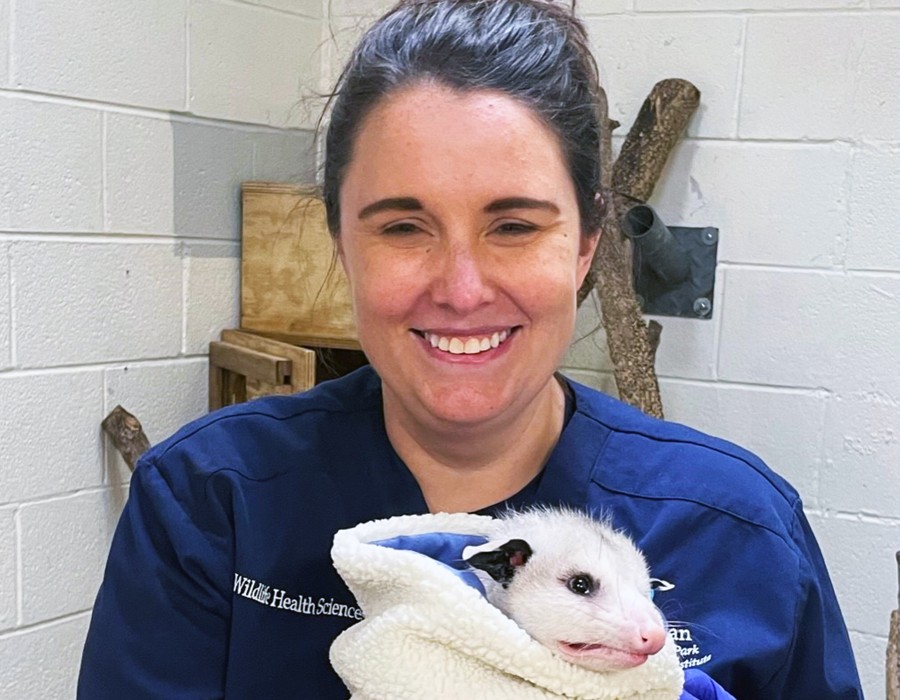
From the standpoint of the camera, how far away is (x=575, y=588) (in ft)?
2.99

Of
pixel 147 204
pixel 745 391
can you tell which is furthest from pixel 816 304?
pixel 147 204

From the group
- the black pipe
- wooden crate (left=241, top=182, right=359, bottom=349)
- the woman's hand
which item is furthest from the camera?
wooden crate (left=241, top=182, right=359, bottom=349)

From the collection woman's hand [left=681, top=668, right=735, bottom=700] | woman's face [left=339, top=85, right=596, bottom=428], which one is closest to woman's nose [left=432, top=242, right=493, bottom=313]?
woman's face [left=339, top=85, right=596, bottom=428]

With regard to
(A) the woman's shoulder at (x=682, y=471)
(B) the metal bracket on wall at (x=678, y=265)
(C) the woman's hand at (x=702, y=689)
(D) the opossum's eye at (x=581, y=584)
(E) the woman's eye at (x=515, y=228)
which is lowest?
(C) the woman's hand at (x=702, y=689)

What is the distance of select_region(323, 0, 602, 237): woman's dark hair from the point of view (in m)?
1.15

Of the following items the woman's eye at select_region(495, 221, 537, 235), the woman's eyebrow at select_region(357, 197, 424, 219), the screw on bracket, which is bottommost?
the screw on bracket

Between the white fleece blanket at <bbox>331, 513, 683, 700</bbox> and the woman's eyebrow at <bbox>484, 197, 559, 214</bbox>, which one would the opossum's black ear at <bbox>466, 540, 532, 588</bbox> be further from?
the woman's eyebrow at <bbox>484, 197, 559, 214</bbox>

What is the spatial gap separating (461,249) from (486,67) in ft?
0.69

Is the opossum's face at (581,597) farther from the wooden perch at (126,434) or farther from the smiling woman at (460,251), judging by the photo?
the wooden perch at (126,434)

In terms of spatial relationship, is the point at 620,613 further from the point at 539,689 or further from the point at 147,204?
the point at 147,204

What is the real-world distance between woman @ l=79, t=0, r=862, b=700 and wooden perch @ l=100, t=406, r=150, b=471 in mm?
762

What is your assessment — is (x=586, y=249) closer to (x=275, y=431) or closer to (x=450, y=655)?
(x=275, y=431)

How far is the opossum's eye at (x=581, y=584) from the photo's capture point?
0.91m

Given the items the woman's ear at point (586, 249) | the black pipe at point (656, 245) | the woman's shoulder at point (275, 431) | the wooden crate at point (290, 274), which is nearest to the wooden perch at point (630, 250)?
the black pipe at point (656, 245)
